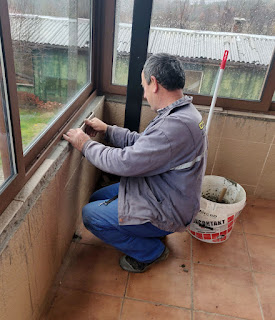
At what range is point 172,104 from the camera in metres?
1.40

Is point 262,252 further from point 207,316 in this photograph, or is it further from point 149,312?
point 149,312

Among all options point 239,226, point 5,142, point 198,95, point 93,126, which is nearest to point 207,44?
point 198,95

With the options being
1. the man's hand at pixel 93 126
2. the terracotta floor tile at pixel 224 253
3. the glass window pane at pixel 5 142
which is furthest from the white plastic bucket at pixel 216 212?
the glass window pane at pixel 5 142

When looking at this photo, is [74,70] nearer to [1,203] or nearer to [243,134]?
[1,203]

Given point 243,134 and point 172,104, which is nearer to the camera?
point 172,104

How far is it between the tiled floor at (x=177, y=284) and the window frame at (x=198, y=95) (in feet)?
3.07

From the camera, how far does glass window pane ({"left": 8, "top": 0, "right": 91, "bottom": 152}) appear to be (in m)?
1.14

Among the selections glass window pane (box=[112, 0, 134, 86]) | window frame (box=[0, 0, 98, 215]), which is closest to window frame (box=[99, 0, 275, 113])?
glass window pane (box=[112, 0, 134, 86])

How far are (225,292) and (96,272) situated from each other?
29.2 inches

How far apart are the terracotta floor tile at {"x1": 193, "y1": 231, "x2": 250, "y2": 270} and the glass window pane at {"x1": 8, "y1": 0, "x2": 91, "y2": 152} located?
48.2 inches

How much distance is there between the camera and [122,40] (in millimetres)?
2051

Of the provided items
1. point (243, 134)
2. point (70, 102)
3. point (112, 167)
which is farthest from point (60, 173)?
point (243, 134)

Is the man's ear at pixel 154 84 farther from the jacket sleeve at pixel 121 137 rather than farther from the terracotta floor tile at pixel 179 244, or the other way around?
the terracotta floor tile at pixel 179 244

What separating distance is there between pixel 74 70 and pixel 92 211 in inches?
32.6
